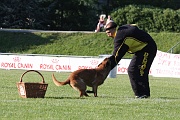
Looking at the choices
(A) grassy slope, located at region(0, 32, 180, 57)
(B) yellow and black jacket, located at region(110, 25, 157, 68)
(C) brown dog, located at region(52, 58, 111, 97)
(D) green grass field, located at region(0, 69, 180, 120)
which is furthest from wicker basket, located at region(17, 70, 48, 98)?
(A) grassy slope, located at region(0, 32, 180, 57)

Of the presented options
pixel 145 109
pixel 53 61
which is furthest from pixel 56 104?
pixel 53 61

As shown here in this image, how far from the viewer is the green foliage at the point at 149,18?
5156 cm

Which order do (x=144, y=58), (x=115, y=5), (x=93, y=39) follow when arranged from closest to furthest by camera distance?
(x=144, y=58) → (x=93, y=39) → (x=115, y=5)

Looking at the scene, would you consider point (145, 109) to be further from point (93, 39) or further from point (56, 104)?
point (93, 39)

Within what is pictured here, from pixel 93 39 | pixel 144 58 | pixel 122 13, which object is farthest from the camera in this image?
pixel 122 13

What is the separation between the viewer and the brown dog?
544 inches

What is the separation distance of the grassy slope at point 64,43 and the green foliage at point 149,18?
216 inches

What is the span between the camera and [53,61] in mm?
32656

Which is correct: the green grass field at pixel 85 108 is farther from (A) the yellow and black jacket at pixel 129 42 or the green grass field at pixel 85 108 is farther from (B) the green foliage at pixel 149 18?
(B) the green foliage at pixel 149 18

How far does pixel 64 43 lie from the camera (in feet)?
150

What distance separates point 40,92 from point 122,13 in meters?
39.9

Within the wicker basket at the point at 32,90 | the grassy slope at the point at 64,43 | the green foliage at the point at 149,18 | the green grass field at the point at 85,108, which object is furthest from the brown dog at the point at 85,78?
the green foliage at the point at 149,18

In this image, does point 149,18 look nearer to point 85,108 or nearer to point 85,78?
point 85,78

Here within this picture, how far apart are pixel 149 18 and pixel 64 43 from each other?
9617 mm
